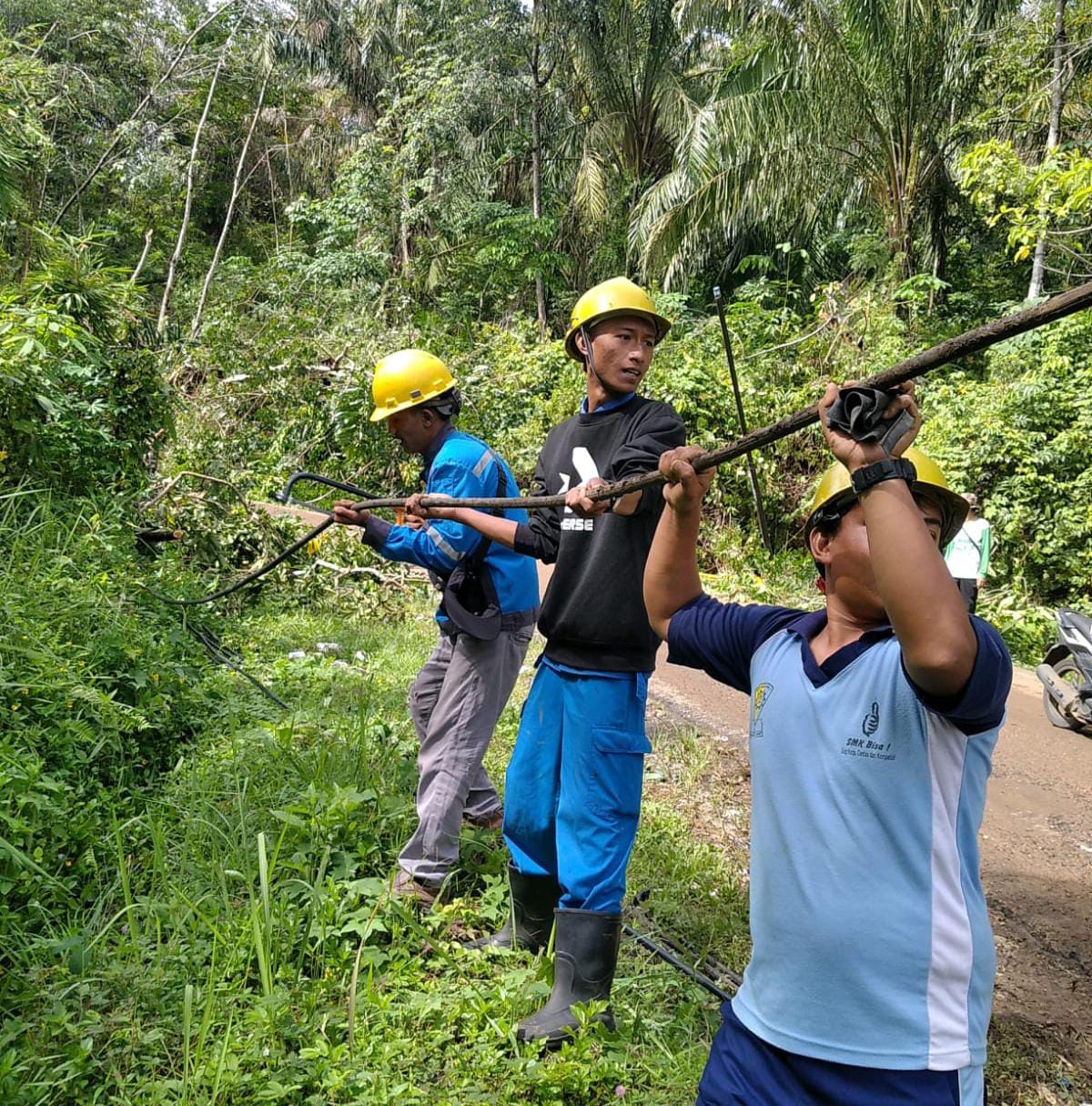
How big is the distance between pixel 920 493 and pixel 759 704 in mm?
479

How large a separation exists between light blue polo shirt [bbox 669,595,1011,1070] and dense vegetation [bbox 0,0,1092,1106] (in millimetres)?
1232

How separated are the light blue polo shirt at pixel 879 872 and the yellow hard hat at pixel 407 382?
2.53 m

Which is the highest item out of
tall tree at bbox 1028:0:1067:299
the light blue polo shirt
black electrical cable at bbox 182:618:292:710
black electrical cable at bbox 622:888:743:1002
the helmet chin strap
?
tall tree at bbox 1028:0:1067:299

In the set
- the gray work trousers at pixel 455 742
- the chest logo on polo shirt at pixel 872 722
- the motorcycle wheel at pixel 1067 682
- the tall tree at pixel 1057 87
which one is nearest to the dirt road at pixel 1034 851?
the motorcycle wheel at pixel 1067 682

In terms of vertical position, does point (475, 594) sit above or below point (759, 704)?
below

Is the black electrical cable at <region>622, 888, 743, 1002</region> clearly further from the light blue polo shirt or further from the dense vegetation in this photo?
the light blue polo shirt

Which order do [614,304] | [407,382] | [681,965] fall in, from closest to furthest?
[614,304]
[681,965]
[407,382]

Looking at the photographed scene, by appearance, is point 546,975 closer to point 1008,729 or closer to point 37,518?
point 37,518

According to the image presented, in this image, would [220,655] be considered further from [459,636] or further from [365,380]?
[365,380]

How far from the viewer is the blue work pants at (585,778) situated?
2.81 metres

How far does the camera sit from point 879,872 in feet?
5.08

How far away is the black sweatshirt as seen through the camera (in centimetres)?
287

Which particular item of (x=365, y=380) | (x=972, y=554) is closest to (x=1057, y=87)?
(x=972, y=554)

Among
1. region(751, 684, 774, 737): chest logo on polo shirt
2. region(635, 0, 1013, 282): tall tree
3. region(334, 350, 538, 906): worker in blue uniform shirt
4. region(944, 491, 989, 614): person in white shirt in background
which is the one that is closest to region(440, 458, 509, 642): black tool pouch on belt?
region(334, 350, 538, 906): worker in blue uniform shirt
